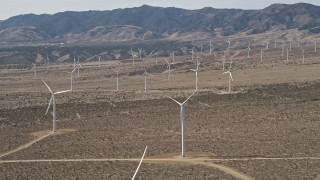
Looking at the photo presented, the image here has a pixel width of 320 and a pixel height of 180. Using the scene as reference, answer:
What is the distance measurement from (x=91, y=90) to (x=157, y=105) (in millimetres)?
29649

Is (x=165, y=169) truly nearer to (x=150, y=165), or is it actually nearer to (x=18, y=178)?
(x=150, y=165)

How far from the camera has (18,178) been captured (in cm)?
4322

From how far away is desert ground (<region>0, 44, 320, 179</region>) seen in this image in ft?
149

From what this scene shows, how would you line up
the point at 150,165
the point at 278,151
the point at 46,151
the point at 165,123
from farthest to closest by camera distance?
1. the point at 165,123
2. the point at 46,151
3. the point at 278,151
4. the point at 150,165

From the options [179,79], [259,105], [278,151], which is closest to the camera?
[278,151]

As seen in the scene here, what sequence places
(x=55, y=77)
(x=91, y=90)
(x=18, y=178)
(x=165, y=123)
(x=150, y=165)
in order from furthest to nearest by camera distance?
(x=55, y=77), (x=91, y=90), (x=165, y=123), (x=150, y=165), (x=18, y=178)

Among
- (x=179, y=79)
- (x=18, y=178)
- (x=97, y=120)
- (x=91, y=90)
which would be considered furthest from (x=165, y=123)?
(x=179, y=79)

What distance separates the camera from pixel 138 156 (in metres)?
50.9

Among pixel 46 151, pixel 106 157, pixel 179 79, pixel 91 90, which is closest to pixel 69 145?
pixel 46 151

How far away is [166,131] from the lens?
211ft

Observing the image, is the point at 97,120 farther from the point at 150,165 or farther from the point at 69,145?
the point at 150,165

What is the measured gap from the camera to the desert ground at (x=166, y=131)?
4541 centimetres

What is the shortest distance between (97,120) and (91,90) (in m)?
38.7

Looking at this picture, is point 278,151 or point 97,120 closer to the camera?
point 278,151
